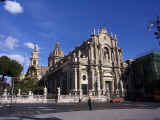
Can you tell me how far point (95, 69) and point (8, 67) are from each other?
2690cm

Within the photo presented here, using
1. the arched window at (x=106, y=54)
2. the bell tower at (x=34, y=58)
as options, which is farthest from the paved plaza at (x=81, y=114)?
the bell tower at (x=34, y=58)

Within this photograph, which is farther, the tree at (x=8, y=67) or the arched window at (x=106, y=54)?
the tree at (x=8, y=67)

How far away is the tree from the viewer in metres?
47.4

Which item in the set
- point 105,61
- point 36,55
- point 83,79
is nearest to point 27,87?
point 83,79

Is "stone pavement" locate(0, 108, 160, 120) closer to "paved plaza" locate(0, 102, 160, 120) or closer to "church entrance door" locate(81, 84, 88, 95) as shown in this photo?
"paved plaza" locate(0, 102, 160, 120)

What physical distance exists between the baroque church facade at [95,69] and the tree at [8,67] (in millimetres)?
12306

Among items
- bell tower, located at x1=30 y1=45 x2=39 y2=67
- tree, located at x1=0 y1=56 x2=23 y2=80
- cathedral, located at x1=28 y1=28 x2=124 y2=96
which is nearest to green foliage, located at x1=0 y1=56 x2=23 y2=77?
tree, located at x1=0 y1=56 x2=23 y2=80

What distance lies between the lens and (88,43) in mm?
44531

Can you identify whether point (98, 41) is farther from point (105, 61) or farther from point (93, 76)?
point (93, 76)

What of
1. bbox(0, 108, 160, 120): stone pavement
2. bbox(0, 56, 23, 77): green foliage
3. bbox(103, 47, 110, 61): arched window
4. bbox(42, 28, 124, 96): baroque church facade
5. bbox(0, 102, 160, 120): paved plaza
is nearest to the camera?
bbox(0, 108, 160, 120): stone pavement

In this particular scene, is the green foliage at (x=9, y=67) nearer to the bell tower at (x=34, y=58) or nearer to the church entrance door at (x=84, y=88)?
the church entrance door at (x=84, y=88)

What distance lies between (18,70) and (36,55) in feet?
127

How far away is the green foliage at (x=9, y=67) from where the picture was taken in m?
47.4

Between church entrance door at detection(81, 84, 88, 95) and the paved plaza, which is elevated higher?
church entrance door at detection(81, 84, 88, 95)
